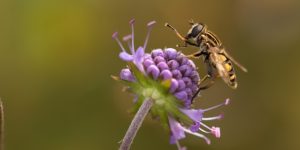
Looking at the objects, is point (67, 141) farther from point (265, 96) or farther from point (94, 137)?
point (265, 96)

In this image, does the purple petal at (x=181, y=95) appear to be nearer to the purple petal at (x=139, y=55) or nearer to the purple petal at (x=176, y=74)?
the purple petal at (x=176, y=74)

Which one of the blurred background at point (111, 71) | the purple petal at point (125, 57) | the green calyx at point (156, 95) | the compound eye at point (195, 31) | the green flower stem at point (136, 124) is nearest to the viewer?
the green flower stem at point (136, 124)

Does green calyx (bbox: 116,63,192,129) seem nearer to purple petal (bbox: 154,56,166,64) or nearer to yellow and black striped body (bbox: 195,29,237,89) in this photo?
purple petal (bbox: 154,56,166,64)

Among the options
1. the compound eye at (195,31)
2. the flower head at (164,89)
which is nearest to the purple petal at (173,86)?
the flower head at (164,89)

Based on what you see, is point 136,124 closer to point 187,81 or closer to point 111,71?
point 187,81

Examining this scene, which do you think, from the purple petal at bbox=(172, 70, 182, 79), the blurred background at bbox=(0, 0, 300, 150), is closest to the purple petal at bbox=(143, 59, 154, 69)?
the purple petal at bbox=(172, 70, 182, 79)

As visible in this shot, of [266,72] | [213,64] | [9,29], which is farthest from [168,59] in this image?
[266,72]

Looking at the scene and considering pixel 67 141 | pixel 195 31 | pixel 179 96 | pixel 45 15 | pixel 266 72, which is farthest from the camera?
pixel 266 72

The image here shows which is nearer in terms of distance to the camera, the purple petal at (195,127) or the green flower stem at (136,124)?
the green flower stem at (136,124)
